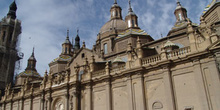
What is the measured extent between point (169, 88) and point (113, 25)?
2825 centimetres

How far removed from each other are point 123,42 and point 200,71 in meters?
19.4

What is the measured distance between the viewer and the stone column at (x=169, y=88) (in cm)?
1883

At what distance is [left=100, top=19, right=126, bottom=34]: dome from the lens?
45241 mm

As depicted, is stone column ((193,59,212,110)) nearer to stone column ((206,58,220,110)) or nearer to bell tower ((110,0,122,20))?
stone column ((206,58,220,110))

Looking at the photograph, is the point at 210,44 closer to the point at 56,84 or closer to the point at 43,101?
the point at 56,84

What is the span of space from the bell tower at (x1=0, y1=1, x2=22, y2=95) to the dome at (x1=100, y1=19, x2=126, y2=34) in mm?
23535

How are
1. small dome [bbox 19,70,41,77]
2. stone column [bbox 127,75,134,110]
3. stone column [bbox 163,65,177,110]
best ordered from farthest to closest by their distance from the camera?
small dome [bbox 19,70,41,77] < stone column [bbox 127,75,134,110] < stone column [bbox 163,65,177,110]

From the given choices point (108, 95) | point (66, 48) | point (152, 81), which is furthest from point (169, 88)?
Answer: point (66, 48)

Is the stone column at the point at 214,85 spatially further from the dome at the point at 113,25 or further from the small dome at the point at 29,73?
the small dome at the point at 29,73

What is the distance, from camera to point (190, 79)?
742 inches

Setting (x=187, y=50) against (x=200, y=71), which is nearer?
(x=200, y=71)

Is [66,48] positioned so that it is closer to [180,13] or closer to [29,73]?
[29,73]

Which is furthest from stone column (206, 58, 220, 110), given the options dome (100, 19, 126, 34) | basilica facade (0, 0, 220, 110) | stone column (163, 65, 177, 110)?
dome (100, 19, 126, 34)

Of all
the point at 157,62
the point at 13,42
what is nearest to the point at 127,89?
the point at 157,62
